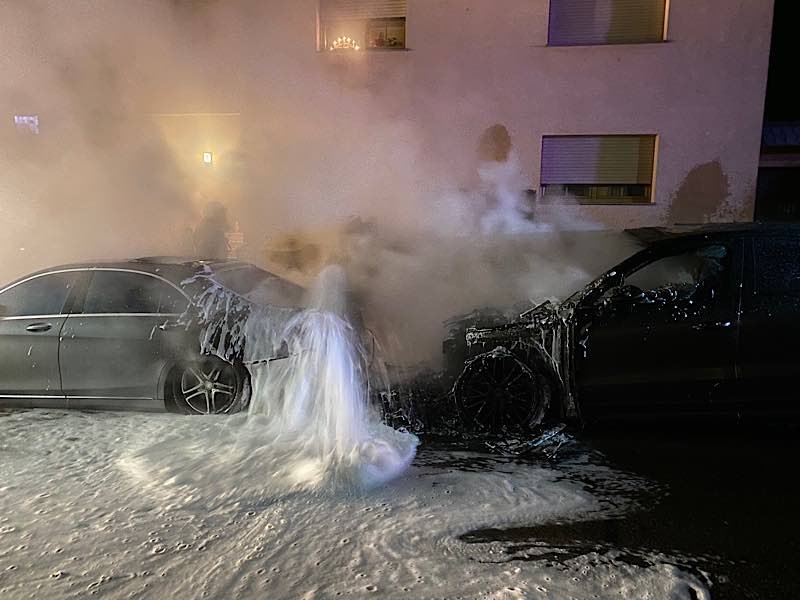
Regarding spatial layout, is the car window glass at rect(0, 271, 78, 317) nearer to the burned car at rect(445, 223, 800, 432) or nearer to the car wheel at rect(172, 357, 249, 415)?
the car wheel at rect(172, 357, 249, 415)

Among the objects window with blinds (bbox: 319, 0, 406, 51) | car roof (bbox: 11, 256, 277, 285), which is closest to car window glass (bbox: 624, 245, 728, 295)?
car roof (bbox: 11, 256, 277, 285)

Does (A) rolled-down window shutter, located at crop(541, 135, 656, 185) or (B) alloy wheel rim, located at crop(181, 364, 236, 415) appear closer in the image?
(B) alloy wheel rim, located at crop(181, 364, 236, 415)

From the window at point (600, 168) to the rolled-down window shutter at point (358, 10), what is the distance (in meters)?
2.90

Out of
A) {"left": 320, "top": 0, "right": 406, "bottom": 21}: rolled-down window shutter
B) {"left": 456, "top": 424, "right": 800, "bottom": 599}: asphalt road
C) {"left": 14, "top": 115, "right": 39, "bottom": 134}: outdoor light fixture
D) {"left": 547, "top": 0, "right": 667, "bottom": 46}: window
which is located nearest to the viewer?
{"left": 456, "top": 424, "right": 800, "bottom": 599}: asphalt road

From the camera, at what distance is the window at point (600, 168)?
8047 mm

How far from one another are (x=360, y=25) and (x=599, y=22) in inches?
134

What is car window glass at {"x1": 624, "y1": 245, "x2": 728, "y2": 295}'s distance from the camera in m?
3.50

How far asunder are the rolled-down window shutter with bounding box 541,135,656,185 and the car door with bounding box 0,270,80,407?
6375 millimetres

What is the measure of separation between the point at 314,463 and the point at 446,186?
18.1 feet

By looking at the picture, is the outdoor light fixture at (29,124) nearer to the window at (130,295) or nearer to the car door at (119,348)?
the window at (130,295)


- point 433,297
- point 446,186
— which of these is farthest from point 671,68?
point 433,297

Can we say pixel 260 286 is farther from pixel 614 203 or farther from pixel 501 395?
pixel 614 203

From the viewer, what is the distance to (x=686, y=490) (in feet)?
9.59

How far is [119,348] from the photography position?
3.91 m
